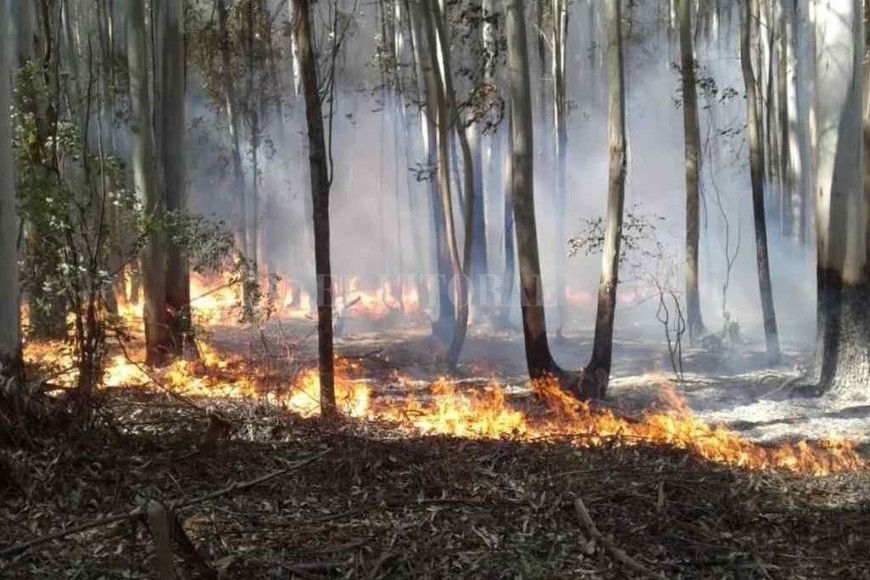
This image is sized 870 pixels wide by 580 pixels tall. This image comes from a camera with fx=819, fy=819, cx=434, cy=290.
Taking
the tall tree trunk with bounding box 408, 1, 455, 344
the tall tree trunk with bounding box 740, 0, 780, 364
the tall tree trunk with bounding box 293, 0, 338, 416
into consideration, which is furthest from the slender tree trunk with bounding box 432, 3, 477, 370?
the tall tree trunk with bounding box 740, 0, 780, 364

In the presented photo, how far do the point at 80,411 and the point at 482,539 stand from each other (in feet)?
9.08

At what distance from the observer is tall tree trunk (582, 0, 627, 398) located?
976cm

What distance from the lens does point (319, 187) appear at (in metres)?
7.93

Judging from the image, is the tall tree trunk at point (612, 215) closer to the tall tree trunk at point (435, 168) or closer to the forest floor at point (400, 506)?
the forest floor at point (400, 506)

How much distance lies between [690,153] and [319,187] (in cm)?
841

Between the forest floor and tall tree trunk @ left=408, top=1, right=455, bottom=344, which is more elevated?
tall tree trunk @ left=408, top=1, right=455, bottom=344

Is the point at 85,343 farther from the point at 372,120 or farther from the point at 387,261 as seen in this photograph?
the point at 372,120

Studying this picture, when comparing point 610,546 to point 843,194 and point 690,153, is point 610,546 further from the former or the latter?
point 690,153

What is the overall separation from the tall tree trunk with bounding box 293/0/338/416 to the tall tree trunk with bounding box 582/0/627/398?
348 centimetres

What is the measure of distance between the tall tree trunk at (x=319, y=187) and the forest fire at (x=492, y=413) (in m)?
0.33

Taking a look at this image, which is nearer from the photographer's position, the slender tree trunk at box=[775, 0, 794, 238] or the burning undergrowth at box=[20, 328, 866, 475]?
the burning undergrowth at box=[20, 328, 866, 475]

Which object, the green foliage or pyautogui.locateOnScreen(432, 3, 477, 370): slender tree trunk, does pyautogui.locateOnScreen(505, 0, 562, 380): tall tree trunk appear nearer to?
the green foliage

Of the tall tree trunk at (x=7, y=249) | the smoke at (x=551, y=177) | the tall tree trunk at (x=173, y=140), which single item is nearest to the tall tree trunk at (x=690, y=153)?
the tall tree trunk at (x=173, y=140)

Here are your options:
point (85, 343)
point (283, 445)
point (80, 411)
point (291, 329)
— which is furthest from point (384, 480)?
point (291, 329)
